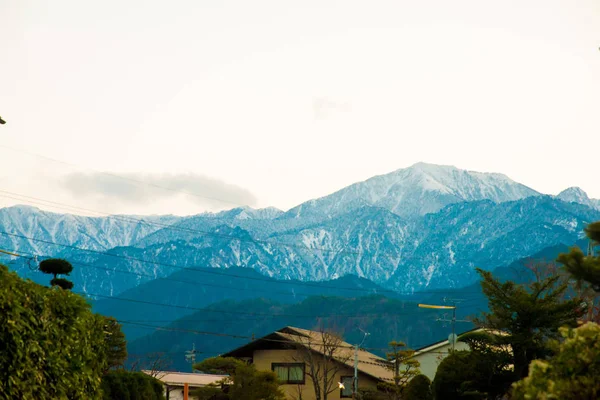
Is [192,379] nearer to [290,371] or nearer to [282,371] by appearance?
[282,371]

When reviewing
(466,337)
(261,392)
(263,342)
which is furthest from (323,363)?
(466,337)

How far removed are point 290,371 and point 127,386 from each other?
40.5 m

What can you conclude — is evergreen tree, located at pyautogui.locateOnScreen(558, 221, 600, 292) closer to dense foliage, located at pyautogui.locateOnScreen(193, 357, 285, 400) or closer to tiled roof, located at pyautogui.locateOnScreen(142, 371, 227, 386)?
dense foliage, located at pyautogui.locateOnScreen(193, 357, 285, 400)

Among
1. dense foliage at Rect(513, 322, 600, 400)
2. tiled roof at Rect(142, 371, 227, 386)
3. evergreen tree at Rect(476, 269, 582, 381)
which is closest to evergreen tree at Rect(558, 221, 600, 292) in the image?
dense foliage at Rect(513, 322, 600, 400)

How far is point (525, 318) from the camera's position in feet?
105

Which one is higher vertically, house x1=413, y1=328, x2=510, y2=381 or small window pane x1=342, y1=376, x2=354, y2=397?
house x1=413, y1=328, x2=510, y2=381

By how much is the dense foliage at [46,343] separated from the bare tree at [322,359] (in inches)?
1689

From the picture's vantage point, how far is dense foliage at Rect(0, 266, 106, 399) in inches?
684

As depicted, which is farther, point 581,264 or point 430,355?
point 430,355

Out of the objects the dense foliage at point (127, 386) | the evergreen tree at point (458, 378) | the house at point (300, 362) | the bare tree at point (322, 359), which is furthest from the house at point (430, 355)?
the dense foliage at point (127, 386)

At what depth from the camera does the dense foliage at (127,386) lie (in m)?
27.6

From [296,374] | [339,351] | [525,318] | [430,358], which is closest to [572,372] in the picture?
[525,318]

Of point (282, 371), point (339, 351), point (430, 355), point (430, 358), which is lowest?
point (282, 371)

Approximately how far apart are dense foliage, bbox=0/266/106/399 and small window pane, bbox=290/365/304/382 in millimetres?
45552
